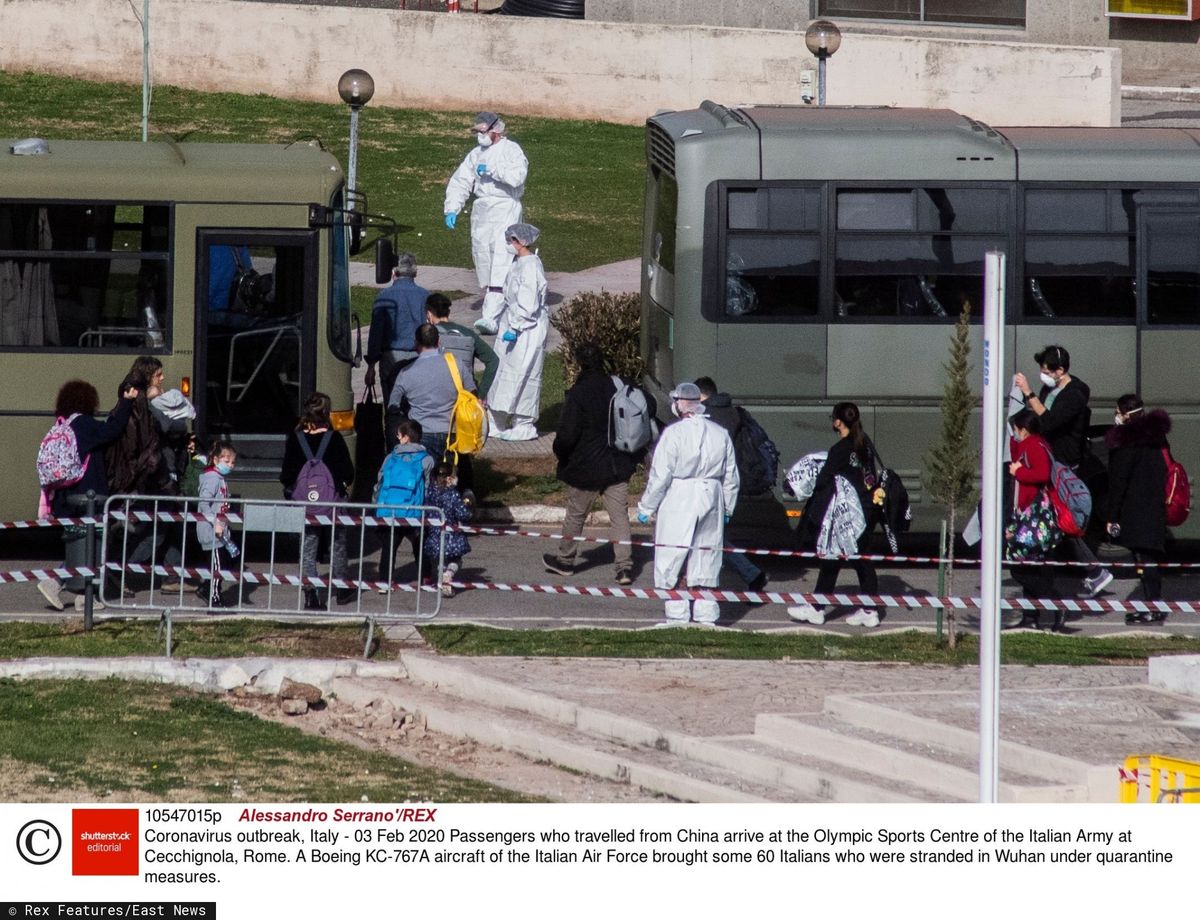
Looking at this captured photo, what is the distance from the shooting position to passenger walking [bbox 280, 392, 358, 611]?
12.3 meters

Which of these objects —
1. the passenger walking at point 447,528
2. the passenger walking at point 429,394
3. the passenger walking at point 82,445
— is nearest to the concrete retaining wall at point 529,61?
the passenger walking at point 429,394

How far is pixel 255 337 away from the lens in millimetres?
13836

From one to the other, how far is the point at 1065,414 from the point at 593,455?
327 cm

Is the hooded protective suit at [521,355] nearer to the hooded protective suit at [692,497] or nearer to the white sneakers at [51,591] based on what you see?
the hooded protective suit at [692,497]

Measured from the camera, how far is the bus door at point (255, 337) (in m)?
13.7

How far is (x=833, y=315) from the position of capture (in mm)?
14234

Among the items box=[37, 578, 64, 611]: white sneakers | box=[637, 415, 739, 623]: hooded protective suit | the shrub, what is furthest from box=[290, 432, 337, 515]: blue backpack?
the shrub

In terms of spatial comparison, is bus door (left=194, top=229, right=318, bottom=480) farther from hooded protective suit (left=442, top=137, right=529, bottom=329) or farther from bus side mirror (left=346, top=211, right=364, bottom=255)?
hooded protective suit (left=442, top=137, right=529, bottom=329)

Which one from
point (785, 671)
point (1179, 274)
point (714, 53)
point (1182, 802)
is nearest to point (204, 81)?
point (714, 53)

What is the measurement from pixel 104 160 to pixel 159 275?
0.91 metres

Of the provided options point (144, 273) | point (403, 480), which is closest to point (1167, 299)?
point (403, 480)

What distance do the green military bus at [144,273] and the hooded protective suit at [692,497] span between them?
2814mm

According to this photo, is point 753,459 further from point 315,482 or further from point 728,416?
point 315,482

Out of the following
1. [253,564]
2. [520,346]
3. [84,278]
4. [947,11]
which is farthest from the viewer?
[947,11]
